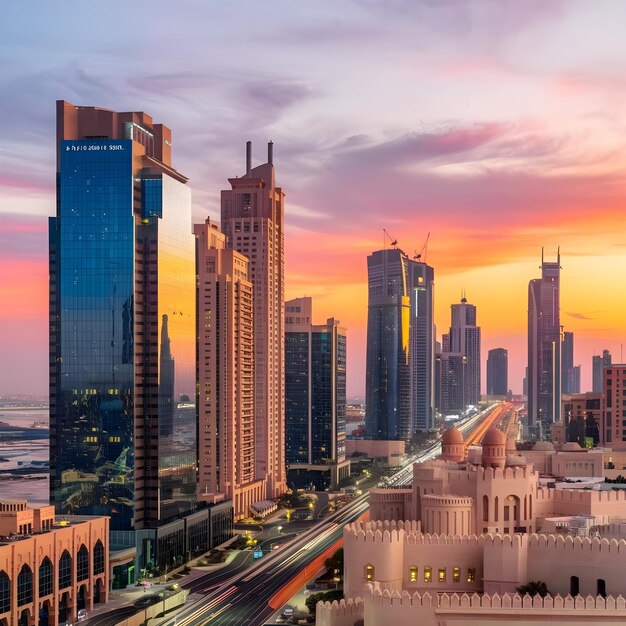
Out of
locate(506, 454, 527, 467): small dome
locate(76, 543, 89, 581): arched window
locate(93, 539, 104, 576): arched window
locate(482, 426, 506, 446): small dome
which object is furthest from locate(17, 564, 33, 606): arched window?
locate(506, 454, 527, 467): small dome

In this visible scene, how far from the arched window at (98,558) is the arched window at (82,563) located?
228 centimetres

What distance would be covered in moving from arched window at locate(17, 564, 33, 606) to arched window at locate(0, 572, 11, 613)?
6.61ft

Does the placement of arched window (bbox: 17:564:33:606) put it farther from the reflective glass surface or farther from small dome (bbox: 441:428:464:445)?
small dome (bbox: 441:428:464:445)

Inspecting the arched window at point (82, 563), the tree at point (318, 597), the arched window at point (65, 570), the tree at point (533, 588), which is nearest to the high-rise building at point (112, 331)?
the arched window at point (82, 563)

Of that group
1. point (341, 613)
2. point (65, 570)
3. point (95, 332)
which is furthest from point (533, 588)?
point (95, 332)

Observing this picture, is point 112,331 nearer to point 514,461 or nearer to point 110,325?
point 110,325

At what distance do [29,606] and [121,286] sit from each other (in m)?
53.6

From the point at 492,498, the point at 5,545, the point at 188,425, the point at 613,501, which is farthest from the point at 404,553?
the point at 188,425

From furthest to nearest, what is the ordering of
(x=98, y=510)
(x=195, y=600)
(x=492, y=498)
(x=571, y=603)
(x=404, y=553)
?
(x=98, y=510) < (x=195, y=600) < (x=492, y=498) < (x=404, y=553) < (x=571, y=603)

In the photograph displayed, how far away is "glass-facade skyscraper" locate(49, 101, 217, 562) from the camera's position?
503ft

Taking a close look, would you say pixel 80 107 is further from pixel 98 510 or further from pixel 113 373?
pixel 98 510

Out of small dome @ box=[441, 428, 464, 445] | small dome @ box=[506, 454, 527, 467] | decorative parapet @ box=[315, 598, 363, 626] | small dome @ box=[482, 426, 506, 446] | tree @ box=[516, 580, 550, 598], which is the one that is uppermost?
small dome @ box=[482, 426, 506, 446]

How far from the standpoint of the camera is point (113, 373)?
155 meters

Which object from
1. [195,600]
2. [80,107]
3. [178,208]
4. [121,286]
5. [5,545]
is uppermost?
[80,107]
